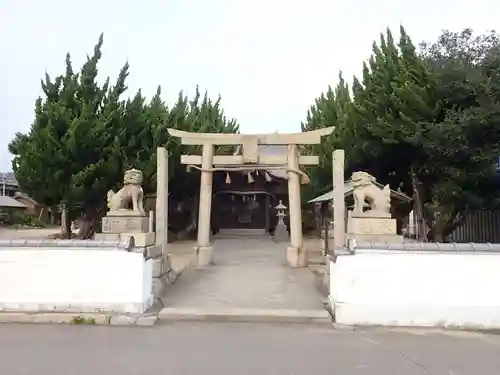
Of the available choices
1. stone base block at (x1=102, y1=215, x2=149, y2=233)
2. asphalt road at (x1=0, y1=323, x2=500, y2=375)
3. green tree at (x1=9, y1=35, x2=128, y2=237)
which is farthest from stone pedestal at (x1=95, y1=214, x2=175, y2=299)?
green tree at (x1=9, y1=35, x2=128, y2=237)

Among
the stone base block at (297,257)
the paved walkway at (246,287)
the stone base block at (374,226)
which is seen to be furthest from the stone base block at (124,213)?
the stone base block at (297,257)

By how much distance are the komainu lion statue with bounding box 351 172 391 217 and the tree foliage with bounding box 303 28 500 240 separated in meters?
3.85

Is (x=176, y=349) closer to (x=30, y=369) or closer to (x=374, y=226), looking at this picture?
(x=30, y=369)

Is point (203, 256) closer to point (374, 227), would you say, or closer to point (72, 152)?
point (72, 152)

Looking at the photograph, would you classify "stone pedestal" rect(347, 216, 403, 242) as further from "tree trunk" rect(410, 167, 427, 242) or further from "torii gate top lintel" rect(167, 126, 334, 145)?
"tree trunk" rect(410, 167, 427, 242)

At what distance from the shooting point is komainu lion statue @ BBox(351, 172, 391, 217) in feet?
36.5

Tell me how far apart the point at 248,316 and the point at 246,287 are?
117 inches

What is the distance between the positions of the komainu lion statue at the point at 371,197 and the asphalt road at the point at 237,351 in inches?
130

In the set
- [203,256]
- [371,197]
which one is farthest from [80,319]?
[203,256]

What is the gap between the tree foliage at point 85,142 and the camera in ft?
58.4

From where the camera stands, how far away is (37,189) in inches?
723

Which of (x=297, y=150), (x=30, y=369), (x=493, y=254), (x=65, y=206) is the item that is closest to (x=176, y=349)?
(x=30, y=369)

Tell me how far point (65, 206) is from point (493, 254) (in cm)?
1402

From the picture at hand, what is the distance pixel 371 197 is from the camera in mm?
11266
